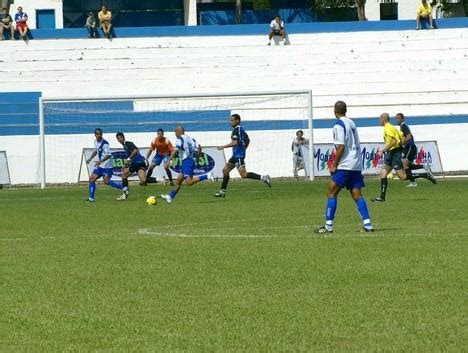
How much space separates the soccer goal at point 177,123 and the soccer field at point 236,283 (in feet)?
66.6

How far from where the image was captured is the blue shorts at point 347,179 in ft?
54.0

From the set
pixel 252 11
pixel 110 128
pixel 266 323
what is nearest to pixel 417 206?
pixel 266 323

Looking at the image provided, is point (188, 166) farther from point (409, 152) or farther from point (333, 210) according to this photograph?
point (333, 210)

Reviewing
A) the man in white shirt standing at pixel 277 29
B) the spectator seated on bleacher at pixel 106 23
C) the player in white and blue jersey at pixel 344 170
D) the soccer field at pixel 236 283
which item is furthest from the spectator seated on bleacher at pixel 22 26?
the player in white and blue jersey at pixel 344 170

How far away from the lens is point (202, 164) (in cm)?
3991

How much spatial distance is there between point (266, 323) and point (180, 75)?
38196 mm

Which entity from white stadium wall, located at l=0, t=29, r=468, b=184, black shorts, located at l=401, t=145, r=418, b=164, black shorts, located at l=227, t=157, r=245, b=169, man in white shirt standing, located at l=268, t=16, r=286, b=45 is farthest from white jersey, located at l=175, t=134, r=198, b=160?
man in white shirt standing, located at l=268, t=16, r=286, b=45

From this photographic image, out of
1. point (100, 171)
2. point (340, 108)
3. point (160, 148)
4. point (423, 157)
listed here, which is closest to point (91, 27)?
point (160, 148)

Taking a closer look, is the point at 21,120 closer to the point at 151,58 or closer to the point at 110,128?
the point at 110,128

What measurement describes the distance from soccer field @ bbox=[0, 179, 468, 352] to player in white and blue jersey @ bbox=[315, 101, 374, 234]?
0.42 metres

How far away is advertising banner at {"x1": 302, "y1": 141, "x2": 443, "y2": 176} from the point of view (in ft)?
132

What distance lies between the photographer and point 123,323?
353 inches

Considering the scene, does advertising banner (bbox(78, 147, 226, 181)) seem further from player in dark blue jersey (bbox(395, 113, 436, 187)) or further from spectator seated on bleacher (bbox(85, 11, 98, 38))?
player in dark blue jersey (bbox(395, 113, 436, 187))

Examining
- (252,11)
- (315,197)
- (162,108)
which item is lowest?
(315,197)
